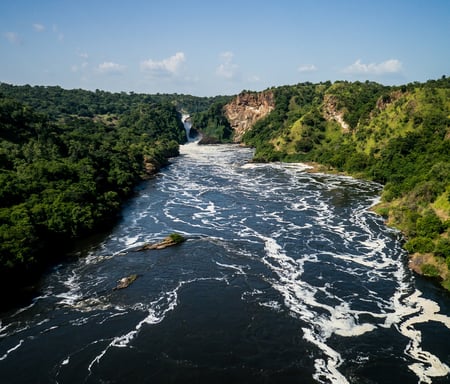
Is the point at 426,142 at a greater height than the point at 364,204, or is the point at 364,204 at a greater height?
the point at 426,142

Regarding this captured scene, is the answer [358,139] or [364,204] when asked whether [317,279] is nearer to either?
[364,204]

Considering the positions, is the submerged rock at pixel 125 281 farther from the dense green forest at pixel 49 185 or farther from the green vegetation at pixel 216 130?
the green vegetation at pixel 216 130

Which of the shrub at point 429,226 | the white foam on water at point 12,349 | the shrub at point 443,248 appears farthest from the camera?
the shrub at point 429,226

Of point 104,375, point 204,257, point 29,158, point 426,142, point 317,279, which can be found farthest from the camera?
point 426,142

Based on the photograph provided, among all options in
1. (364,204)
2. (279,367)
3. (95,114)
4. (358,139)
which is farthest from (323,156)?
(95,114)

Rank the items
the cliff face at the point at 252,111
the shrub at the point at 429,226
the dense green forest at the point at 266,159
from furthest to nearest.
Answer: the cliff face at the point at 252,111 < the shrub at the point at 429,226 < the dense green forest at the point at 266,159

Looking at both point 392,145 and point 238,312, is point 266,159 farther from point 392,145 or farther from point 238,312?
point 238,312

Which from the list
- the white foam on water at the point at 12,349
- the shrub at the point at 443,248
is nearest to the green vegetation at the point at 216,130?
the shrub at the point at 443,248

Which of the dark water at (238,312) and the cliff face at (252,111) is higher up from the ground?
the cliff face at (252,111)
